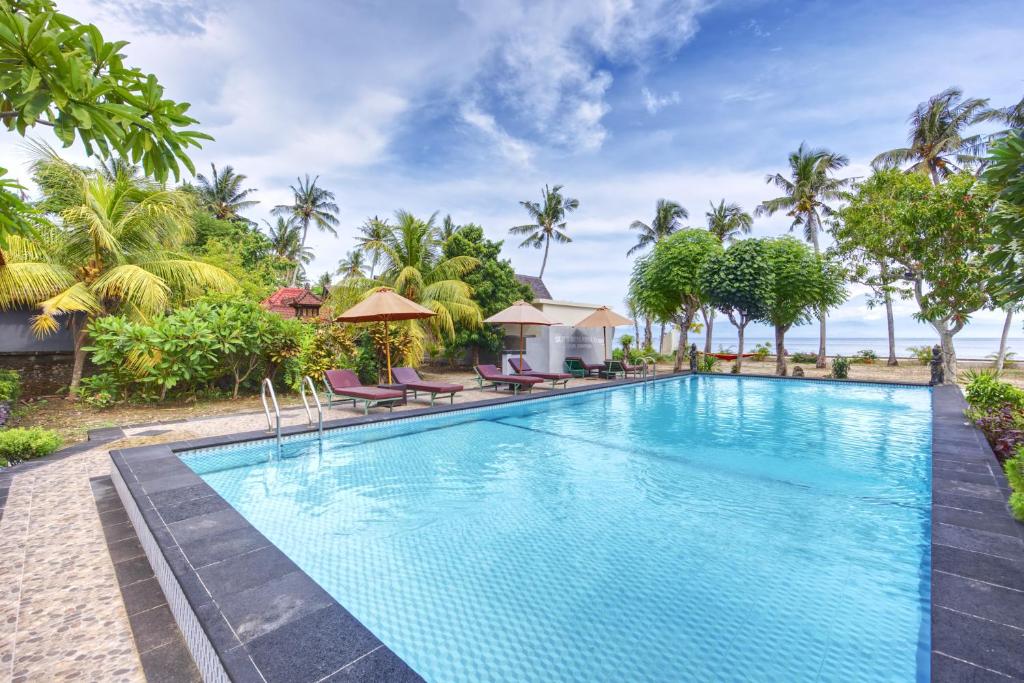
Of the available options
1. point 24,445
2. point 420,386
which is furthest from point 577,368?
point 24,445

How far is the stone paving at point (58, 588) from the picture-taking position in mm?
2271

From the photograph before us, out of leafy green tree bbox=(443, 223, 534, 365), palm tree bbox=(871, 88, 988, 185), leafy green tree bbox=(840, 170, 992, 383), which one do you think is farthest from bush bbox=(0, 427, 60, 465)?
palm tree bbox=(871, 88, 988, 185)

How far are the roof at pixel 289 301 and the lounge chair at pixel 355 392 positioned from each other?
12443mm

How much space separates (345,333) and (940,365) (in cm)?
1907

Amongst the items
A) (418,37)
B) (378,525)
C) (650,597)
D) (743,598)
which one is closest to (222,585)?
(378,525)

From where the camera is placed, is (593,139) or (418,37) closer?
(418,37)

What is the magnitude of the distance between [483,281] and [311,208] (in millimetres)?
27579

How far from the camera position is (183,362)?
9.62 metres

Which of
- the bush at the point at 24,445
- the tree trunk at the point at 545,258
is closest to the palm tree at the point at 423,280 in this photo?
the bush at the point at 24,445

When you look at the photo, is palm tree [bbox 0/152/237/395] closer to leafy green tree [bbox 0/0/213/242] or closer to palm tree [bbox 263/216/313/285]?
leafy green tree [bbox 0/0/213/242]

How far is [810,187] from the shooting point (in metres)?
26.4

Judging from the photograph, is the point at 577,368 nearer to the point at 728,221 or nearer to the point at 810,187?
the point at 810,187

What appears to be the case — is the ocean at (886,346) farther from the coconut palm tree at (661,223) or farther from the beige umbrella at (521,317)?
the beige umbrella at (521,317)

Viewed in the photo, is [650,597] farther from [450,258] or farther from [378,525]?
[450,258]
